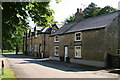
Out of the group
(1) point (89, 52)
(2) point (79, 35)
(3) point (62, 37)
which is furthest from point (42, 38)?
(1) point (89, 52)

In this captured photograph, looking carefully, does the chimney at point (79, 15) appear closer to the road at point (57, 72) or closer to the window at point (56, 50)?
the window at point (56, 50)

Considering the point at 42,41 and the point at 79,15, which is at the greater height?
the point at 79,15

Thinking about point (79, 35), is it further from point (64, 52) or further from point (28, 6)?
point (28, 6)

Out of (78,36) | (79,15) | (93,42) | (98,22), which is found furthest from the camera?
(79,15)

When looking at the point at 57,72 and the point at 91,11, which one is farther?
the point at 91,11

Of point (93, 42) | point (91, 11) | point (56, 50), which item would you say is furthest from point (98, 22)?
point (91, 11)

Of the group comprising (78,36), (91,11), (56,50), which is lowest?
(56,50)

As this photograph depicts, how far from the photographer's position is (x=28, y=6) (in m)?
8.03

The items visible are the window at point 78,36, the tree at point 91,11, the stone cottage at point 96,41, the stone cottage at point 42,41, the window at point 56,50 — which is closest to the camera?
the stone cottage at point 96,41

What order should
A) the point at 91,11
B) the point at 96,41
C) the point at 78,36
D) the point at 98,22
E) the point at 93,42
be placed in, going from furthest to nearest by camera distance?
the point at 91,11 < the point at 78,36 < the point at 98,22 < the point at 93,42 < the point at 96,41

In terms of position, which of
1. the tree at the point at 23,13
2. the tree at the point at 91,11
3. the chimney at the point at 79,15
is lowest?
the tree at the point at 23,13

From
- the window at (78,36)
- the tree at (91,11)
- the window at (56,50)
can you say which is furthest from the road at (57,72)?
the tree at (91,11)

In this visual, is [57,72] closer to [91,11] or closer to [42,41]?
[42,41]

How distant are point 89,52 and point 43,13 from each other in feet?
52.3
